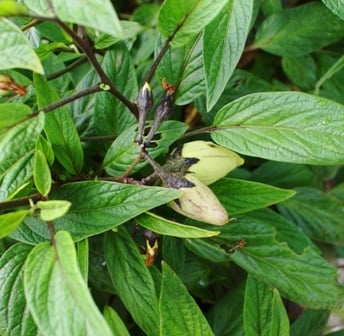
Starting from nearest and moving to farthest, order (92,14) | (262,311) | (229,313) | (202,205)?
(92,14), (202,205), (262,311), (229,313)

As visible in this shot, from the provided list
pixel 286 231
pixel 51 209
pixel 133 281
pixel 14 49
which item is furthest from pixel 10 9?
pixel 286 231

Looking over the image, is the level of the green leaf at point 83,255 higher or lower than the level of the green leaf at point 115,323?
higher

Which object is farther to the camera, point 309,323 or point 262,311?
point 309,323

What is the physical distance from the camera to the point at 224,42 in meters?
0.51

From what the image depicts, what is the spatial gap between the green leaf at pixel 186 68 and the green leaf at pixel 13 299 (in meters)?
0.20

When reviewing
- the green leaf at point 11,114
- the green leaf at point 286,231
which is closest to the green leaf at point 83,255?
the green leaf at point 11,114

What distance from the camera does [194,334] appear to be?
52cm

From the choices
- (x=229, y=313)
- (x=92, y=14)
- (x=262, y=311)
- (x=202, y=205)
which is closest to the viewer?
(x=92, y=14)

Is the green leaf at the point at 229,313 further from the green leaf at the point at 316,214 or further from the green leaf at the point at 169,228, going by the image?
the green leaf at the point at 169,228

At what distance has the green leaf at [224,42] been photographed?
1.67ft

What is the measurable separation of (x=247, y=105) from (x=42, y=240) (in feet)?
0.65

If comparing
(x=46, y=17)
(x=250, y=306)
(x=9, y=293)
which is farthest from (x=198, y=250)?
(x=46, y=17)

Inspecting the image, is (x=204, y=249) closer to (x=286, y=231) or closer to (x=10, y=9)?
(x=286, y=231)

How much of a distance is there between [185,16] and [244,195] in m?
0.17
